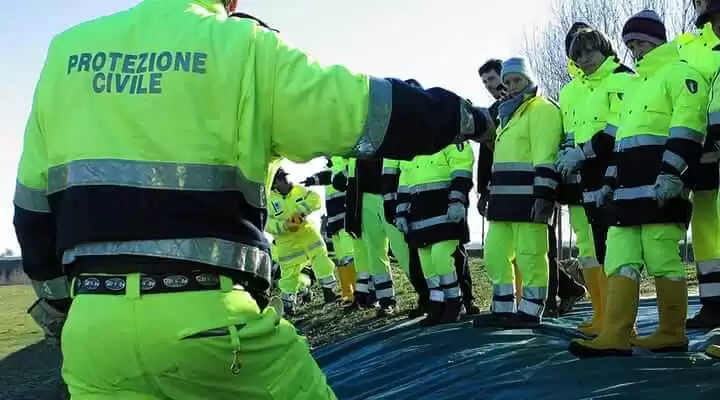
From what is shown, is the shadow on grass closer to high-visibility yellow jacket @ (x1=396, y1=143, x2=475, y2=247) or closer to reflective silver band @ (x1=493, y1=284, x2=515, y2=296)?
high-visibility yellow jacket @ (x1=396, y1=143, x2=475, y2=247)

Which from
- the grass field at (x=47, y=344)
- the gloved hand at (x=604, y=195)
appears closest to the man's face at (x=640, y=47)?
the gloved hand at (x=604, y=195)

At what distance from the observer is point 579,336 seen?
5.80m

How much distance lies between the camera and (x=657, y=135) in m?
4.98

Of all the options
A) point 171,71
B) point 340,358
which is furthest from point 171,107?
point 340,358

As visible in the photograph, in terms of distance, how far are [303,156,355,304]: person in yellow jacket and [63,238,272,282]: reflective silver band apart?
905cm

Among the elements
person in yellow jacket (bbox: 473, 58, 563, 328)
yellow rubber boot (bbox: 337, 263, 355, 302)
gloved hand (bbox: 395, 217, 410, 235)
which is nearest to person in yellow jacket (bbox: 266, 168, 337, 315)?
yellow rubber boot (bbox: 337, 263, 355, 302)

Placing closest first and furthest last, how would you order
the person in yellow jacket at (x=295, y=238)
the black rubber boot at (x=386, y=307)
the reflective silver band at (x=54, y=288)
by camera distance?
1. the reflective silver band at (x=54, y=288)
2. the black rubber boot at (x=386, y=307)
3. the person in yellow jacket at (x=295, y=238)

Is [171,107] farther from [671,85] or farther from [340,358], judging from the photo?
[340,358]

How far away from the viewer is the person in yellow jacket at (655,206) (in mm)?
4770

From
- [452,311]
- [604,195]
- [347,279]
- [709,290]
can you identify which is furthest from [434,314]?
[347,279]

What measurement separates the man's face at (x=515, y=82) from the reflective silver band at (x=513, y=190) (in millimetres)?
689

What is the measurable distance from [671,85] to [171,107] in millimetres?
3429

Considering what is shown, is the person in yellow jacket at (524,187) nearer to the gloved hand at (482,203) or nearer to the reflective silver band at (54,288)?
the gloved hand at (482,203)

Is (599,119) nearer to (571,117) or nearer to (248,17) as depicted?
(571,117)
